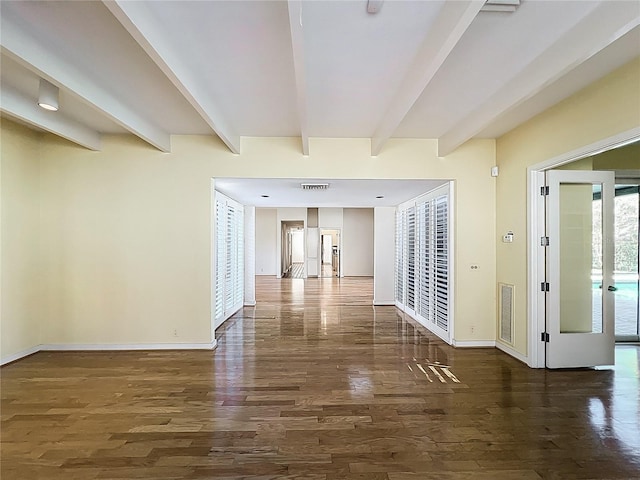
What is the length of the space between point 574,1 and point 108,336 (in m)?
5.70

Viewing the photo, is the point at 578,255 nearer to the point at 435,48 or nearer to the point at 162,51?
the point at 435,48

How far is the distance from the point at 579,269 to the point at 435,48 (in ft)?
10.4

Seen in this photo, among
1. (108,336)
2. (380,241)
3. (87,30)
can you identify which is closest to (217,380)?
(108,336)

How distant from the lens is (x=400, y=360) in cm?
388

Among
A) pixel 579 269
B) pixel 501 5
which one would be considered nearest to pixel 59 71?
pixel 501 5

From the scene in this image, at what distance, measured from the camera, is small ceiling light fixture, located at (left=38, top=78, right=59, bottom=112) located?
275 cm

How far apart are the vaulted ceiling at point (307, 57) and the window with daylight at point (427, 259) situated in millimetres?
1585

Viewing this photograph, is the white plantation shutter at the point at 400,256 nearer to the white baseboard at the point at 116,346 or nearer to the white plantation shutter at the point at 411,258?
the white plantation shutter at the point at 411,258

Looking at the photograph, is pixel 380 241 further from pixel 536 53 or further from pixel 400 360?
pixel 536 53

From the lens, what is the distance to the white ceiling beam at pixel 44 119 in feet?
9.51

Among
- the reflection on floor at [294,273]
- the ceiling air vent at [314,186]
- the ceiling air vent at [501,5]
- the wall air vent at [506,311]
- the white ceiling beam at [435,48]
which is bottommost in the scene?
the reflection on floor at [294,273]

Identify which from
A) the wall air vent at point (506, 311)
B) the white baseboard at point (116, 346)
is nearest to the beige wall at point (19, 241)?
the white baseboard at point (116, 346)

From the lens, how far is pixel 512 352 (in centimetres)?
400

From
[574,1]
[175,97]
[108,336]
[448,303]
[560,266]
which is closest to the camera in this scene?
[574,1]
